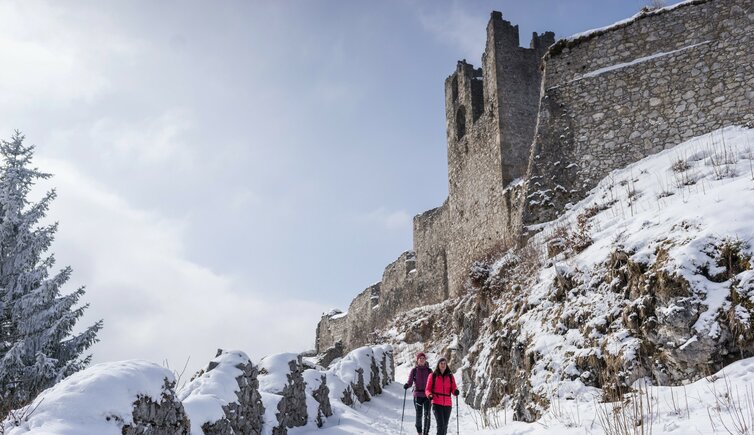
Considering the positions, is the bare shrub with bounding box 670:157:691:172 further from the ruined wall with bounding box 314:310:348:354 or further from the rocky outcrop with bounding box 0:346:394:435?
the ruined wall with bounding box 314:310:348:354

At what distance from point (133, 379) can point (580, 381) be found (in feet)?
17.0

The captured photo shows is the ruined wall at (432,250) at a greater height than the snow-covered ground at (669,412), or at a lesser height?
greater

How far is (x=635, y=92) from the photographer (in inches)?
480

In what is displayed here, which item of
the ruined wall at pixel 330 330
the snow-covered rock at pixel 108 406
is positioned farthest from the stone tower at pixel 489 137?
the ruined wall at pixel 330 330

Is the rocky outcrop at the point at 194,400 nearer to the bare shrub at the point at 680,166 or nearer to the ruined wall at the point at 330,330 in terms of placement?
the bare shrub at the point at 680,166

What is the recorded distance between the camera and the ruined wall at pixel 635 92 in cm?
1126

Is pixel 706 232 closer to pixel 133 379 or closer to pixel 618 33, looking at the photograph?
pixel 133 379

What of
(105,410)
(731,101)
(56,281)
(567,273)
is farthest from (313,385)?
(731,101)

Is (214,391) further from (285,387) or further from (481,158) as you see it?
(481,158)

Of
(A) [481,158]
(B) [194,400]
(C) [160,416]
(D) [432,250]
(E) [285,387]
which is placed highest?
(A) [481,158]

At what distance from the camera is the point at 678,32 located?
12.0m

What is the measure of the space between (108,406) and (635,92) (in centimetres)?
1167

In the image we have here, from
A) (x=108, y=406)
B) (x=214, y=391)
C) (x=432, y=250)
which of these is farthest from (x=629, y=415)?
(x=432, y=250)

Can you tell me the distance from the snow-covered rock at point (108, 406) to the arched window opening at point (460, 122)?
1762 centimetres
